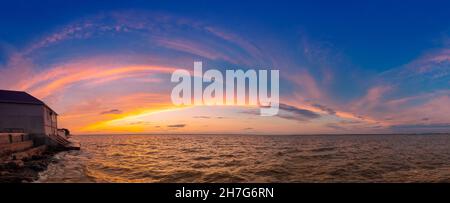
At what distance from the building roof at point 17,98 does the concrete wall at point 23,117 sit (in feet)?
1.56

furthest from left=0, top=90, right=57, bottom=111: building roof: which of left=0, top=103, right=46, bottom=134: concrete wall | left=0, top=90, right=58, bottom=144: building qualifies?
left=0, top=103, right=46, bottom=134: concrete wall

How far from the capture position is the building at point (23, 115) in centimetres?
3491

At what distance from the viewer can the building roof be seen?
35.4m

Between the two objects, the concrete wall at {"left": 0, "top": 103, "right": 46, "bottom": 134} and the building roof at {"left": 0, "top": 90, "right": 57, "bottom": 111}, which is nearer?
the concrete wall at {"left": 0, "top": 103, "right": 46, "bottom": 134}

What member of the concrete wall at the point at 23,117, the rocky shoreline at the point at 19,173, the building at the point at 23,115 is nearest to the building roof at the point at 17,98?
the building at the point at 23,115

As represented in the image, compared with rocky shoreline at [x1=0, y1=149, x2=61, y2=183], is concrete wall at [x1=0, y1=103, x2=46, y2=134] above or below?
above

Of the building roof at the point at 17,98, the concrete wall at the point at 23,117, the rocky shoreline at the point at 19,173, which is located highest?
the building roof at the point at 17,98

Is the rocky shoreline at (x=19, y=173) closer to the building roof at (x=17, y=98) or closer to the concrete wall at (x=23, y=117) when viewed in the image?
the concrete wall at (x=23, y=117)

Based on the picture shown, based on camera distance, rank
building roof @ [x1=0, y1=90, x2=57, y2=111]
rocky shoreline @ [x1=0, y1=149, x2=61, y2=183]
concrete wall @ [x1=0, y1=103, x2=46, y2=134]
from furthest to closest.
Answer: building roof @ [x1=0, y1=90, x2=57, y2=111] < concrete wall @ [x1=0, y1=103, x2=46, y2=134] < rocky shoreline @ [x1=0, y1=149, x2=61, y2=183]

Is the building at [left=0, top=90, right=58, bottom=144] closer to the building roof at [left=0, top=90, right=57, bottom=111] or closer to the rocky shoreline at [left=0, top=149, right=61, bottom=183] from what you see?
the building roof at [left=0, top=90, right=57, bottom=111]

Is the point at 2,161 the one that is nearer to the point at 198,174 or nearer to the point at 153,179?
the point at 153,179
